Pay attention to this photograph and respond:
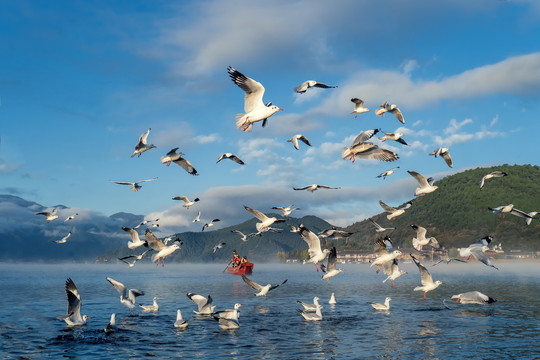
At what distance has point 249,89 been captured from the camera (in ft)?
72.7

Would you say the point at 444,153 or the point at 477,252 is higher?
the point at 444,153

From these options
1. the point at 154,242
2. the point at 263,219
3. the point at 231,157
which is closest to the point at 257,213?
the point at 263,219

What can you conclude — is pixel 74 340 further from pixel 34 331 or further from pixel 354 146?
pixel 354 146

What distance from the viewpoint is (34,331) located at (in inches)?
1245

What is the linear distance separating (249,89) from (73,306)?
16.4 meters

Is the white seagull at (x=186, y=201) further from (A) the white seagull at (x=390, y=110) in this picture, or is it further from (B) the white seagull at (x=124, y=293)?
(A) the white seagull at (x=390, y=110)

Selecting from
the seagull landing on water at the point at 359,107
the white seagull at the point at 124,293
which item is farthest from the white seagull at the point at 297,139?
the white seagull at the point at 124,293

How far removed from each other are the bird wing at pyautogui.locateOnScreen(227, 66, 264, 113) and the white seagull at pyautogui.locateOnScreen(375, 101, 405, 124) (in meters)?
8.72

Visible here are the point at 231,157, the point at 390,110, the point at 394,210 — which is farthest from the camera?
the point at 394,210

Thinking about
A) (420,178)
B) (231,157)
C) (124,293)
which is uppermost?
(231,157)

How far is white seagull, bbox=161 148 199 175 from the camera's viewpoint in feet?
97.3

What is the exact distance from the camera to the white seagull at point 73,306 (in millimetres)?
26797

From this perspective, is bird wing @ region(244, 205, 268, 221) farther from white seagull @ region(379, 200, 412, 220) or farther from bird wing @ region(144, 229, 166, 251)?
white seagull @ region(379, 200, 412, 220)

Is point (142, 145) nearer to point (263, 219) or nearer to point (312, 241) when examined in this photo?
point (263, 219)
